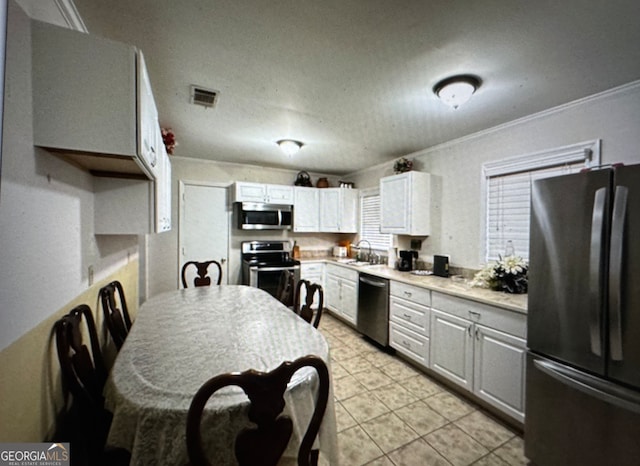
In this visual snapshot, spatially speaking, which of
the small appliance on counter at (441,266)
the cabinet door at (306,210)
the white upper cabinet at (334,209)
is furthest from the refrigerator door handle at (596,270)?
the cabinet door at (306,210)

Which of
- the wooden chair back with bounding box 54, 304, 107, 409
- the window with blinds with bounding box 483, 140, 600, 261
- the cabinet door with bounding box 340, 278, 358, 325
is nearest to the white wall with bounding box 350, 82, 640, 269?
the window with blinds with bounding box 483, 140, 600, 261

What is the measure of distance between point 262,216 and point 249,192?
423 mm

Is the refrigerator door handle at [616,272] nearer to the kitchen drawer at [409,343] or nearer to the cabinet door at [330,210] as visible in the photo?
the kitchen drawer at [409,343]

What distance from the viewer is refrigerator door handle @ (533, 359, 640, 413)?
1.24m

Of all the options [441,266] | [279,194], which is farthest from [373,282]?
[279,194]

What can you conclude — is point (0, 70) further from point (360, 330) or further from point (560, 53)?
point (360, 330)

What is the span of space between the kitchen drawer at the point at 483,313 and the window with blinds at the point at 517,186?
0.76 meters

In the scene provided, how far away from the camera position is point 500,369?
6.43 feet

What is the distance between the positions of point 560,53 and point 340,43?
4.21ft

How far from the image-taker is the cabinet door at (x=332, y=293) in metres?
4.07

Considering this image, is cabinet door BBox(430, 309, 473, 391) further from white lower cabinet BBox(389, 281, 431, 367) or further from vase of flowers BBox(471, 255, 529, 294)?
vase of flowers BBox(471, 255, 529, 294)

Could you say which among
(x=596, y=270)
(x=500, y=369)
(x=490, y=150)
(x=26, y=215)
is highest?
(x=490, y=150)

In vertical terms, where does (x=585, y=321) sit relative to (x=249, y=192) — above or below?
below

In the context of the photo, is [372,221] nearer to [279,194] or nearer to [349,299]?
[349,299]
